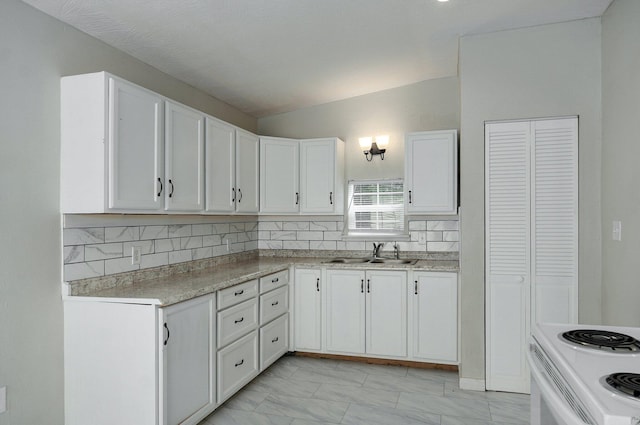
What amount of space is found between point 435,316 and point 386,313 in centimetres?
44

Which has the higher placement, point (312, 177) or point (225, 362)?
point (312, 177)

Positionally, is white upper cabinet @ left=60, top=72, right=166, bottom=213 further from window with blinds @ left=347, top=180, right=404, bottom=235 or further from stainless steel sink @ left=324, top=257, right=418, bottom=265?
window with blinds @ left=347, top=180, right=404, bottom=235

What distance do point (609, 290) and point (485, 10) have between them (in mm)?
2124

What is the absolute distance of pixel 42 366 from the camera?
100 inches

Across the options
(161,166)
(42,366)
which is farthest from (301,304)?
(42,366)

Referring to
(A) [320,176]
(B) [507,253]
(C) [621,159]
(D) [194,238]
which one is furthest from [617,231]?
(D) [194,238]

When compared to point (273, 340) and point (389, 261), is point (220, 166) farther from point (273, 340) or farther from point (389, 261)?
point (389, 261)

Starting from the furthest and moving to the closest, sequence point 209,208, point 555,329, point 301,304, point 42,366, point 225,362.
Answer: point 301,304 → point 209,208 → point 225,362 → point 42,366 → point 555,329

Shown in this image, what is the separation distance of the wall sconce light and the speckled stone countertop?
4.07ft

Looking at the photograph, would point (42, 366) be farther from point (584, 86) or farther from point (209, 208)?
point (584, 86)

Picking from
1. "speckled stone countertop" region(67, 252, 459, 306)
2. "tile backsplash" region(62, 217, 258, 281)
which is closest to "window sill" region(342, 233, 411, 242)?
"speckled stone countertop" region(67, 252, 459, 306)

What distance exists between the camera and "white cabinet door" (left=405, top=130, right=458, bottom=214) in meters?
4.15

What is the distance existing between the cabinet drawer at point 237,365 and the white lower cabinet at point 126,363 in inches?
15.7

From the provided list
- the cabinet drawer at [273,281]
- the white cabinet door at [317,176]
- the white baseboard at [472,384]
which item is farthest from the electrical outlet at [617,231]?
the cabinet drawer at [273,281]
